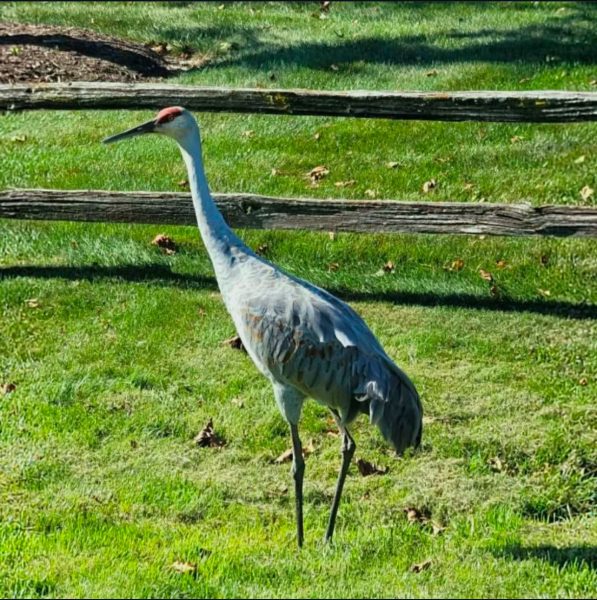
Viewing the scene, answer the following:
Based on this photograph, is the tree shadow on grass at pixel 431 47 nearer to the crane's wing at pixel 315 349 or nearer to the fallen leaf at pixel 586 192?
the fallen leaf at pixel 586 192

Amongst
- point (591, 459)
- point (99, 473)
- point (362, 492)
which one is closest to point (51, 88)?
point (99, 473)

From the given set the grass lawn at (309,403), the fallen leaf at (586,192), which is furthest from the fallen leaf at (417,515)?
the fallen leaf at (586,192)

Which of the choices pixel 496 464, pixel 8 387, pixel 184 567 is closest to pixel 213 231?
pixel 184 567

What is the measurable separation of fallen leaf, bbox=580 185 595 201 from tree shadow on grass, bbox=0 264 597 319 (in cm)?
164

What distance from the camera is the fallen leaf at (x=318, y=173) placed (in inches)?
409

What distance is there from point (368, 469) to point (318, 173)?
14.8 ft

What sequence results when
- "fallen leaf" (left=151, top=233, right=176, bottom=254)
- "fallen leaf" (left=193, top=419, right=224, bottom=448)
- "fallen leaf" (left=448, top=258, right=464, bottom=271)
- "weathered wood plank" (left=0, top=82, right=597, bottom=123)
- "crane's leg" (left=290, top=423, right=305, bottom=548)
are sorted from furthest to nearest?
"fallen leaf" (left=151, top=233, right=176, bottom=254)
"fallen leaf" (left=448, top=258, right=464, bottom=271)
"weathered wood plank" (left=0, top=82, right=597, bottom=123)
"fallen leaf" (left=193, top=419, right=224, bottom=448)
"crane's leg" (left=290, top=423, right=305, bottom=548)

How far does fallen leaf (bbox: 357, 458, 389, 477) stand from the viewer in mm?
6453

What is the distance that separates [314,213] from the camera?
339 inches

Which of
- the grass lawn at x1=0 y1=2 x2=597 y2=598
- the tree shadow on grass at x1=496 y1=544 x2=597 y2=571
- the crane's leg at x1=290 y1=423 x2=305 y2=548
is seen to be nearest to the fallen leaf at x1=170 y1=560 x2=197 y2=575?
the grass lawn at x1=0 y1=2 x2=597 y2=598

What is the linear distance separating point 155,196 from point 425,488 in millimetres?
3586

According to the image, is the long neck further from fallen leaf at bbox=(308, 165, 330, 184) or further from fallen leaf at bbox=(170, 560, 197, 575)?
fallen leaf at bbox=(308, 165, 330, 184)

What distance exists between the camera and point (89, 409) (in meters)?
7.04

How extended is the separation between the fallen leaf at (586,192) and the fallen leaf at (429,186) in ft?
4.08
